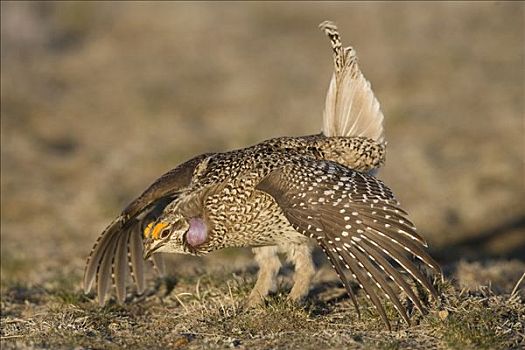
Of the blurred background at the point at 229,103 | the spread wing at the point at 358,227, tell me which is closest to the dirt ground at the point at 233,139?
the blurred background at the point at 229,103

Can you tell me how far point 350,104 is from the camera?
6.82m

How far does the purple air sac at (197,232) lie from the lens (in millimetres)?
5715

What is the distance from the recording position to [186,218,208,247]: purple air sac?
18.7 ft

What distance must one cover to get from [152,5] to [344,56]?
58.8 ft

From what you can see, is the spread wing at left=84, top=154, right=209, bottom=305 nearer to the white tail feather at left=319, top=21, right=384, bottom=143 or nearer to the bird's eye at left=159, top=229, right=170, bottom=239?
the bird's eye at left=159, top=229, right=170, bottom=239

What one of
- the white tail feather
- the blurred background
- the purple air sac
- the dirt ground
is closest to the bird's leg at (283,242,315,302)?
the dirt ground

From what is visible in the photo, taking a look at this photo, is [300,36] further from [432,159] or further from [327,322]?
[327,322]

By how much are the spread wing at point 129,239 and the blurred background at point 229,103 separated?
1.57 m

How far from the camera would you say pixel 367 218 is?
5.11 m

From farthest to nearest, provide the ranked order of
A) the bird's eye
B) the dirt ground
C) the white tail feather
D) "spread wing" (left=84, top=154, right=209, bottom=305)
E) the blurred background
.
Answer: the blurred background < the white tail feather < "spread wing" (left=84, top=154, right=209, bottom=305) < the bird's eye < the dirt ground

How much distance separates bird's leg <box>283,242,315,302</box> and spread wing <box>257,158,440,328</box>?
693 millimetres

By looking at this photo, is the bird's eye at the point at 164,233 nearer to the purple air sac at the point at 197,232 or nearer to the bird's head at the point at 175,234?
the bird's head at the point at 175,234

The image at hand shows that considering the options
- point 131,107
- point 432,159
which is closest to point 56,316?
point 432,159

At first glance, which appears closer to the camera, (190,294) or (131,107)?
(190,294)
